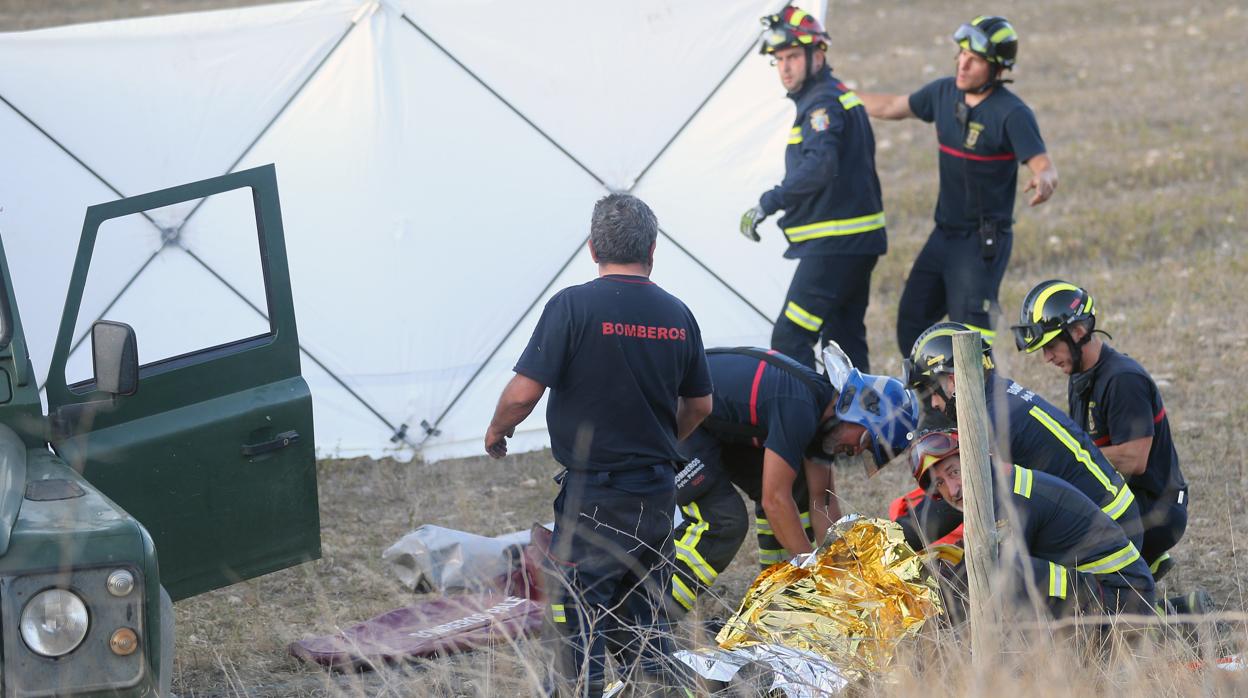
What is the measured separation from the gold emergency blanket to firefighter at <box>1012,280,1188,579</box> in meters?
1.12

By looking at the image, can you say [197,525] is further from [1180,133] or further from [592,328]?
[1180,133]

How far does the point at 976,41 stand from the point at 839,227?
1.08m

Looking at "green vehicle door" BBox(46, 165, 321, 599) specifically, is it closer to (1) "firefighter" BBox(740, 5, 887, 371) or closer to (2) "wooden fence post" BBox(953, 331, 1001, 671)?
(2) "wooden fence post" BBox(953, 331, 1001, 671)

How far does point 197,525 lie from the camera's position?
422 centimetres

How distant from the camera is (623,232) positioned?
4000 mm

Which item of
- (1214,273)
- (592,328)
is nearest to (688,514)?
(592,328)

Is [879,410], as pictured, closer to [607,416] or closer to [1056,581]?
[1056,581]

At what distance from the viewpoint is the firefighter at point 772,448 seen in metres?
A: 4.68

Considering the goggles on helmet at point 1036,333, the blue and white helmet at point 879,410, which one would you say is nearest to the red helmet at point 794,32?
the goggles on helmet at point 1036,333

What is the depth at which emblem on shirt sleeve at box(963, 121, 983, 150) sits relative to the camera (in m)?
6.63

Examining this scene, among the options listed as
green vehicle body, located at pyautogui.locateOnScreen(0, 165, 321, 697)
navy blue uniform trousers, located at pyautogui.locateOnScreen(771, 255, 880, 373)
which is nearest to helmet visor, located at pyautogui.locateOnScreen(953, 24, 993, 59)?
navy blue uniform trousers, located at pyautogui.locateOnScreen(771, 255, 880, 373)

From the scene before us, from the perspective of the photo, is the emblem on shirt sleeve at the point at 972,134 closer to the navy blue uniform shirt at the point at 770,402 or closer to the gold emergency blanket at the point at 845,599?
the navy blue uniform shirt at the point at 770,402

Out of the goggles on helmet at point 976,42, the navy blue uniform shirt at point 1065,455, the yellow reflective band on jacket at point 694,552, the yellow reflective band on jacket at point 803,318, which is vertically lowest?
the yellow reflective band on jacket at point 694,552

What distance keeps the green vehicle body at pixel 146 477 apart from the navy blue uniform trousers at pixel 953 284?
3197 millimetres
